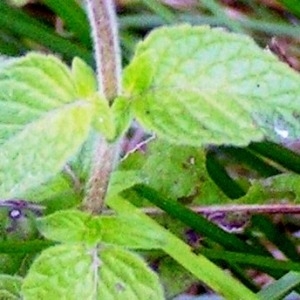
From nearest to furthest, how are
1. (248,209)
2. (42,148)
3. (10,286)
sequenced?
(42,148), (10,286), (248,209)

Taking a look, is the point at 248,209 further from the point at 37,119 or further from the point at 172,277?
the point at 37,119

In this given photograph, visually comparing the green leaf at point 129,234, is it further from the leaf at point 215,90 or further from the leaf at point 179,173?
the leaf at point 179,173

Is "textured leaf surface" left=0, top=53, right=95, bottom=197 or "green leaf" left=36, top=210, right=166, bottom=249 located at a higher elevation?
"textured leaf surface" left=0, top=53, right=95, bottom=197

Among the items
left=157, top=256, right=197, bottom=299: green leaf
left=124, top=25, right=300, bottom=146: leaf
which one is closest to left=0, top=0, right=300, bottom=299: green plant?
left=124, top=25, right=300, bottom=146: leaf

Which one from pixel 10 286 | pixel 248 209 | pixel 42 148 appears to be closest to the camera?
pixel 42 148

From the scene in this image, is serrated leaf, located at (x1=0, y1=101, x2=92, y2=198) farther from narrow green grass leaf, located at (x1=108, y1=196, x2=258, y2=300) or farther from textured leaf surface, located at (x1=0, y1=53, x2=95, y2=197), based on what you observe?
narrow green grass leaf, located at (x1=108, y1=196, x2=258, y2=300)

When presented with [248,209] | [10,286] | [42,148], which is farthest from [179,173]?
[42,148]
